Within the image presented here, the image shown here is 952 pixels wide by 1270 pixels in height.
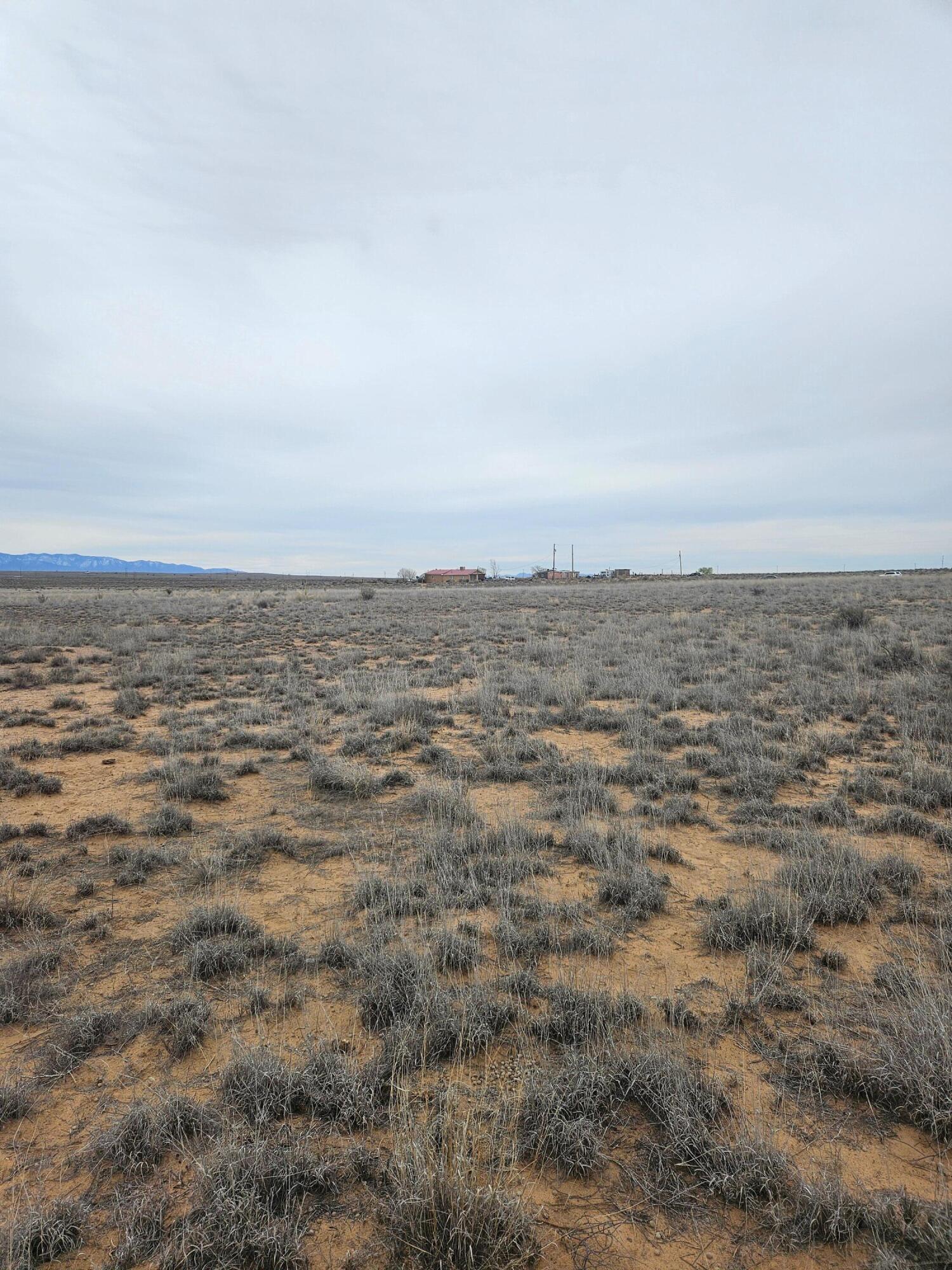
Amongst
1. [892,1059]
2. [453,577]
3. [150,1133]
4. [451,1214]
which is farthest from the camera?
[453,577]

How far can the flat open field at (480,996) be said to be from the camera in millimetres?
2197

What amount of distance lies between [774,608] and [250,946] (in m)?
27.0

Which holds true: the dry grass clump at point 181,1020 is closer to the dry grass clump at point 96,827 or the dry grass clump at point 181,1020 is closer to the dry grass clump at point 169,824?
the dry grass clump at point 169,824

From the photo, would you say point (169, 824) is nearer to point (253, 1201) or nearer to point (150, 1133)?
point (150, 1133)

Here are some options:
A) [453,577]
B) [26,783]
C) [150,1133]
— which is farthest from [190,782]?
[453,577]

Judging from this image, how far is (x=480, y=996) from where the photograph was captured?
3.31 m

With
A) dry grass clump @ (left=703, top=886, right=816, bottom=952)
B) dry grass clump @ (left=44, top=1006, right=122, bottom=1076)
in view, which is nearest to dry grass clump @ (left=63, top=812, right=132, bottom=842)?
dry grass clump @ (left=44, top=1006, right=122, bottom=1076)

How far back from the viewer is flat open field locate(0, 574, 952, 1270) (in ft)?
7.21

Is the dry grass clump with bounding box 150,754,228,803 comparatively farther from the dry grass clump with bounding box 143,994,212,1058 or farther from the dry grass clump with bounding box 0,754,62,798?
the dry grass clump with bounding box 143,994,212,1058

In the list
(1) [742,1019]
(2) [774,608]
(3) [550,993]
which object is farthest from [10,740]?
(2) [774,608]

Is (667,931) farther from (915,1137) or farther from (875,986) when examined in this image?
(915,1137)

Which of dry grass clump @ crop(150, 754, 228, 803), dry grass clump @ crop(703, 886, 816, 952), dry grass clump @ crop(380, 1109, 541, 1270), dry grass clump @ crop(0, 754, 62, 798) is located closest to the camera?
dry grass clump @ crop(380, 1109, 541, 1270)

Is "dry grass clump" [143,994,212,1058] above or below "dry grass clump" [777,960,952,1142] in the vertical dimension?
below

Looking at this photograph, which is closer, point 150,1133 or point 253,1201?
point 253,1201
